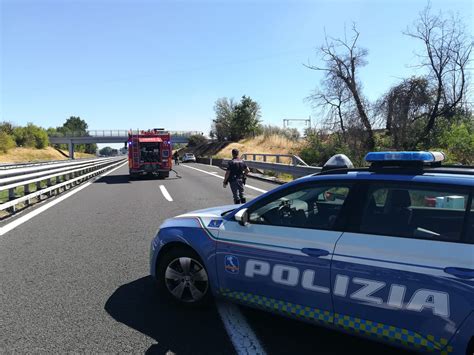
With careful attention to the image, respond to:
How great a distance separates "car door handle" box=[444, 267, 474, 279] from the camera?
2564 mm

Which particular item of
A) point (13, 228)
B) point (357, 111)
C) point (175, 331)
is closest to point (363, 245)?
point (175, 331)

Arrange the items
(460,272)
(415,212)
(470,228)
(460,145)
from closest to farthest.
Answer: (460,272), (470,228), (415,212), (460,145)

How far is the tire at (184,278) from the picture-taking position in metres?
4.11

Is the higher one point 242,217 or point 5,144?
point 5,144

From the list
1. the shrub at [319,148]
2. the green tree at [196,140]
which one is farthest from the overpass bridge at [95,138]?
the shrub at [319,148]

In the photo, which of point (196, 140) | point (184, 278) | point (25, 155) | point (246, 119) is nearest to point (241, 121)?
point (246, 119)

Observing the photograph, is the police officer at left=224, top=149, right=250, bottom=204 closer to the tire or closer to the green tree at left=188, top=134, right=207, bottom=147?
the tire

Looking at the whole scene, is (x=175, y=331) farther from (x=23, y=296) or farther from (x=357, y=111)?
(x=357, y=111)

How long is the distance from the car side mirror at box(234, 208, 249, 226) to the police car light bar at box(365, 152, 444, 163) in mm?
1171

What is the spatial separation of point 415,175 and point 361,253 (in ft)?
2.43

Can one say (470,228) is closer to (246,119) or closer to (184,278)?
(184,278)

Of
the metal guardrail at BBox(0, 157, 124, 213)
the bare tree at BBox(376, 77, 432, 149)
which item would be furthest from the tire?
the bare tree at BBox(376, 77, 432, 149)

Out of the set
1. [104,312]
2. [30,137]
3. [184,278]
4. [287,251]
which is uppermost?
[30,137]

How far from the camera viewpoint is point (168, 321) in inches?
153
